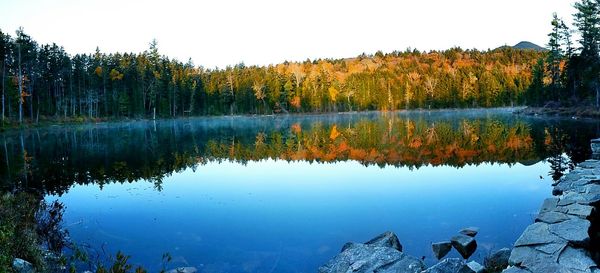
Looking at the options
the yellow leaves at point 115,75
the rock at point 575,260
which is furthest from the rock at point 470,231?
the yellow leaves at point 115,75

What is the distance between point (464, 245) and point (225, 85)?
4092 inches

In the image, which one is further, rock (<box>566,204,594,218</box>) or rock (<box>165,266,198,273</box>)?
rock (<box>566,204,594,218</box>)

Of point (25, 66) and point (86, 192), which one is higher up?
point (25, 66)

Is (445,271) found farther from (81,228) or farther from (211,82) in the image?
(211,82)

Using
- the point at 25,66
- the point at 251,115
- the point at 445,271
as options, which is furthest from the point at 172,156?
the point at 251,115

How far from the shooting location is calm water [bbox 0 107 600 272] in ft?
34.3

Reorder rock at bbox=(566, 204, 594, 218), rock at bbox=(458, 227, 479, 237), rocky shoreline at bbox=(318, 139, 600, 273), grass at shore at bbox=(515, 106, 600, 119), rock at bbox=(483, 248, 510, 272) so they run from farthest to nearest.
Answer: grass at shore at bbox=(515, 106, 600, 119) → rock at bbox=(458, 227, 479, 237) → rock at bbox=(566, 204, 594, 218) → rock at bbox=(483, 248, 510, 272) → rocky shoreline at bbox=(318, 139, 600, 273)

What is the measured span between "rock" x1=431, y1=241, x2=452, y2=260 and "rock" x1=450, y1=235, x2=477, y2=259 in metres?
0.16

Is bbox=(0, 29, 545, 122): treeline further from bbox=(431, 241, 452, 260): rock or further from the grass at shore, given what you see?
bbox=(431, 241, 452, 260): rock

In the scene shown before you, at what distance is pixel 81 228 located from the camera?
12438 millimetres

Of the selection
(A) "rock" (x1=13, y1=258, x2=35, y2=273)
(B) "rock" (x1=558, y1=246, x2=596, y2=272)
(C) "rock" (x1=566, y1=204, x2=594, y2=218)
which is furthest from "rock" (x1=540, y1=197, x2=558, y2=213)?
(A) "rock" (x1=13, y1=258, x2=35, y2=273)

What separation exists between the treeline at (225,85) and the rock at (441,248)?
58.9 meters

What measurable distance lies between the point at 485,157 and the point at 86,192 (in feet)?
63.2

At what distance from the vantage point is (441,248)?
369 inches
